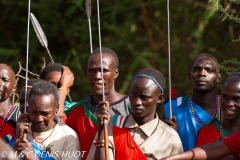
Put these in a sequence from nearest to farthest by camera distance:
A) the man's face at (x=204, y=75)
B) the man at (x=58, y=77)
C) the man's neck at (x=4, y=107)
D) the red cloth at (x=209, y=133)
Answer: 1. the red cloth at (x=209, y=133)
2. the man's neck at (x=4, y=107)
3. the man's face at (x=204, y=75)
4. the man at (x=58, y=77)

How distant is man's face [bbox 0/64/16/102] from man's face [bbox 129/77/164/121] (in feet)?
3.98

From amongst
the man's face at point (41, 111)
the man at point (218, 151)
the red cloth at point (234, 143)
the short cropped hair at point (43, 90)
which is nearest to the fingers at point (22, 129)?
the man's face at point (41, 111)

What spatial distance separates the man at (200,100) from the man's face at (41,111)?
111cm

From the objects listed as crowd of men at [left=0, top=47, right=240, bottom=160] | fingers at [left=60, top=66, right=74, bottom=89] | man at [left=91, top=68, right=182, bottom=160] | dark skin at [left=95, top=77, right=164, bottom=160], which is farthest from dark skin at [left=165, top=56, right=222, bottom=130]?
fingers at [left=60, top=66, right=74, bottom=89]

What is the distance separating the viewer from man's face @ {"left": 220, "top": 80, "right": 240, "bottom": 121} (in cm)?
477

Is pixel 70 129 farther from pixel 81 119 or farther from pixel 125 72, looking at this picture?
pixel 125 72

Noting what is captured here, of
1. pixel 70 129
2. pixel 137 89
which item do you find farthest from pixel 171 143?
pixel 70 129

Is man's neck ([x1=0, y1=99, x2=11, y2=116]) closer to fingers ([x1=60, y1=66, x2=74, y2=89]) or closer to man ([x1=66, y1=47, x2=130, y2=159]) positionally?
man ([x1=66, y1=47, x2=130, y2=159])

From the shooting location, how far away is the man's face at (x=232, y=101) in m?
4.77

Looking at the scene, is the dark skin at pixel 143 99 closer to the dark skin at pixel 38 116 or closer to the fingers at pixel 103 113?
the fingers at pixel 103 113

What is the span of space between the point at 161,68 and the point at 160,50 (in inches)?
16.3

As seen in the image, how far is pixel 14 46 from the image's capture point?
10.8m

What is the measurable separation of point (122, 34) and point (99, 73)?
18.0ft

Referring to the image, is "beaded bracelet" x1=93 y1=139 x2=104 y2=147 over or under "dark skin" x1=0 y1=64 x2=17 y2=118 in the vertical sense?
under
